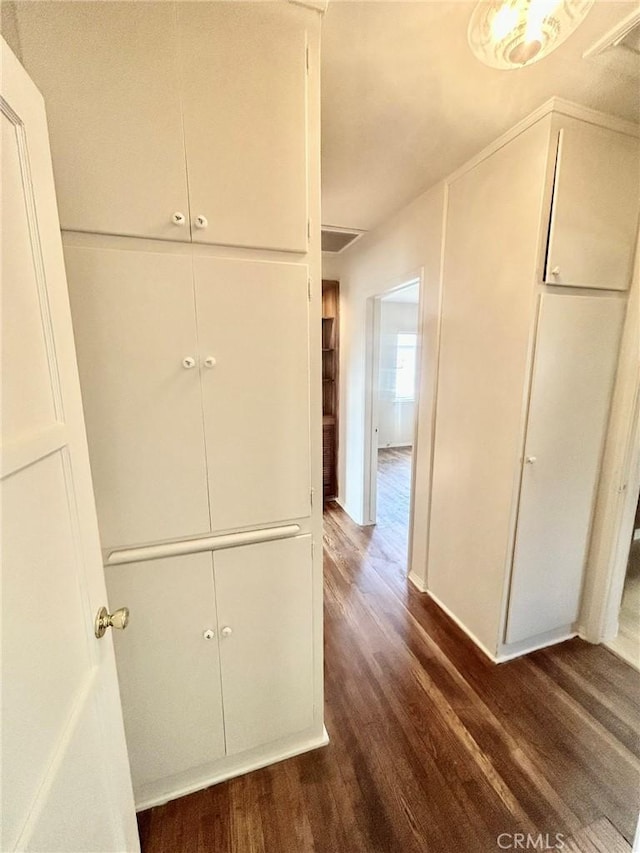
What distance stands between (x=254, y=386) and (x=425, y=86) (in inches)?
51.2

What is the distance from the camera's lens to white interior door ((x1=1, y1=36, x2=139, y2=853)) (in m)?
0.54

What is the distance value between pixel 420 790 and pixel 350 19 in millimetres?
2574

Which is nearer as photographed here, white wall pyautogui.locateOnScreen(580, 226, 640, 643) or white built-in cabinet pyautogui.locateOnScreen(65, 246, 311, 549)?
white built-in cabinet pyautogui.locateOnScreen(65, 246, 311, 549)

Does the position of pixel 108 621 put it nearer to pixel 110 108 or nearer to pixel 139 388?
pixel 139 388

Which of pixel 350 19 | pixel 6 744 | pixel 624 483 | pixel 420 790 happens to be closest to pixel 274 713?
pixel 420 790

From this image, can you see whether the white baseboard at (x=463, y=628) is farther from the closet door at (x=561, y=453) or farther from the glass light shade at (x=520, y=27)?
the glass light shade at (x=520, y=27)

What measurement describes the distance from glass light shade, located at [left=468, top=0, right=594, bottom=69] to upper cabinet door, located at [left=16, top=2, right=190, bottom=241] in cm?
89

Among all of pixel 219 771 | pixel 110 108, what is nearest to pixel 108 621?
pixel 219 771

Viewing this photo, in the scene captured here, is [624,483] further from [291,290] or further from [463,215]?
[291,290]

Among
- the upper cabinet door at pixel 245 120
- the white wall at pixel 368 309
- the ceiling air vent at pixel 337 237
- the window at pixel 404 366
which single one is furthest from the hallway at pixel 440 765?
the window at pixel 404 366

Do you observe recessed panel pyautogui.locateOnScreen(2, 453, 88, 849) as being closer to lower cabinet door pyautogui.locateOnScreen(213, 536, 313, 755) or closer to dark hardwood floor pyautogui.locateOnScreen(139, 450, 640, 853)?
lower cabinet door pyautogui.locateOnScreen(213, 536, 313, 755)

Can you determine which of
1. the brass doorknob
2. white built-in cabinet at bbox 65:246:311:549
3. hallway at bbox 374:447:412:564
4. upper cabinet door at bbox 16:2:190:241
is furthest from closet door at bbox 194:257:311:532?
hallway at bbox 374:447:412:564

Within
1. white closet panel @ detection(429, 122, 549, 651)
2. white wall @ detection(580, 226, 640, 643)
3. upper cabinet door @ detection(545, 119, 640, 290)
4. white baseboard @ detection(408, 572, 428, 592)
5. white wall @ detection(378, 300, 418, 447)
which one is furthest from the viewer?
white wall @ detection(378, 300, 418, 447)

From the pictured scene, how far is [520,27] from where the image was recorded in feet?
3.35
